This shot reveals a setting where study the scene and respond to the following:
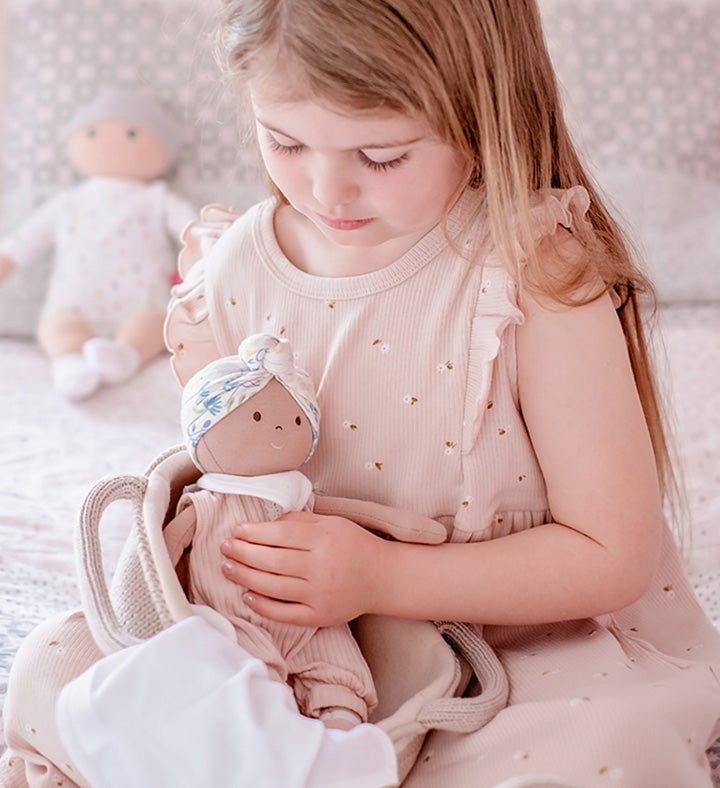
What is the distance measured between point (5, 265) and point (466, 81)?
129cm

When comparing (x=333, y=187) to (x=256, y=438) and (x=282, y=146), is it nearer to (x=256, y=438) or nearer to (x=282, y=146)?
(x=282, y=146)

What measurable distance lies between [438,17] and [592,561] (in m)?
0.40

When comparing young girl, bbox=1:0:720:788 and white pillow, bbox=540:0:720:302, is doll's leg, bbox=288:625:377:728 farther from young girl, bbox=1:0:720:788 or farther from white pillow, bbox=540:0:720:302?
white pillow, bbox=540:0:720:302

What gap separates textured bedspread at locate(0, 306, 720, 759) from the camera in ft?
3.67

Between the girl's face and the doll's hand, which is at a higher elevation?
the girl's face

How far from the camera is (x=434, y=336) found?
87cm

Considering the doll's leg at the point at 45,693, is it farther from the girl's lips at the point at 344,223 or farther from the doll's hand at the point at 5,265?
the doll's hand at the point at 5,265

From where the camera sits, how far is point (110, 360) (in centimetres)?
170

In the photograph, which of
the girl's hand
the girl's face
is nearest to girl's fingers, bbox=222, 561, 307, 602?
the girl's hand

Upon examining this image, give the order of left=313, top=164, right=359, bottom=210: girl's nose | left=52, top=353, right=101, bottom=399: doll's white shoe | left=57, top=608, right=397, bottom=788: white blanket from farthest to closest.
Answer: left=52, top=353, right=101, bottom=399: doll's white shoe, left=313, top=164, right=359, bottom=210: girl's nose, left=57, top=608, right=397, bottom=788: white blanket

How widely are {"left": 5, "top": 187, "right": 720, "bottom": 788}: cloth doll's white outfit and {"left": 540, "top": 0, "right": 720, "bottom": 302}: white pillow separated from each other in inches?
43.0

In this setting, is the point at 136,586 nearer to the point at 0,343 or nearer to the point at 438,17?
the point at 438,17

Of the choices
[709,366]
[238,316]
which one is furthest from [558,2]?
[238,316]

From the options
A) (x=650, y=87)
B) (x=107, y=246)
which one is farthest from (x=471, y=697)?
(x=650, y=87)
